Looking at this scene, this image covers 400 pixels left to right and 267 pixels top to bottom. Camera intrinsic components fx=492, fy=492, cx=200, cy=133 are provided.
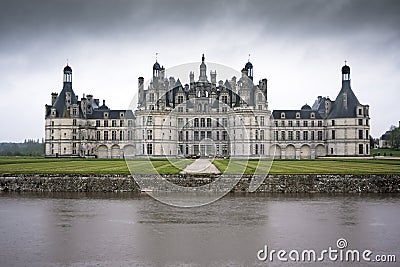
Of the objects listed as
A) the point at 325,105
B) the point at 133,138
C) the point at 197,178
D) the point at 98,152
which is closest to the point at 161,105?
the point at 133,138

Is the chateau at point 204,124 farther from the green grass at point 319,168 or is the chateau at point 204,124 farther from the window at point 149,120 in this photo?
the green grass at point 319,168

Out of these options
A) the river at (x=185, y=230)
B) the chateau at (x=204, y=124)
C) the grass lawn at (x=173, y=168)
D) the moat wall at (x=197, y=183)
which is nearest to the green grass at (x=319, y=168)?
the grass lawn at (x=173, y=168)

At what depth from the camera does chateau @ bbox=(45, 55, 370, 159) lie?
5975 cm

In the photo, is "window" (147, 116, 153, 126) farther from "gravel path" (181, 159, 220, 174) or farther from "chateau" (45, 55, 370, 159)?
"gravel path" (181, 159, 220, 174)

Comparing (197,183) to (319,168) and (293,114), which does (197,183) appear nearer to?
(319,168)

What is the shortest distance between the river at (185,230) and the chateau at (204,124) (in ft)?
125

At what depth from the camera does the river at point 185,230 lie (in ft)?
38.4

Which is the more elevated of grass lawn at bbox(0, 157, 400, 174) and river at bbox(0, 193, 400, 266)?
grass lawn at bbox(0, 157, 400, 174)

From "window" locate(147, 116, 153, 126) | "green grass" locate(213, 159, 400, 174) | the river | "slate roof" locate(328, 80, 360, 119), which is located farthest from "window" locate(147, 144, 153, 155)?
the river

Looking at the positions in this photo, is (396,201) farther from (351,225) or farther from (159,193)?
(159,193)

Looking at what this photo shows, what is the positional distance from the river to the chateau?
38.0m

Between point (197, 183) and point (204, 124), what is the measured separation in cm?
3716

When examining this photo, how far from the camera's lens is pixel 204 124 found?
6228cm

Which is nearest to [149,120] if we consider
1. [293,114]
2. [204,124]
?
[204,124]
